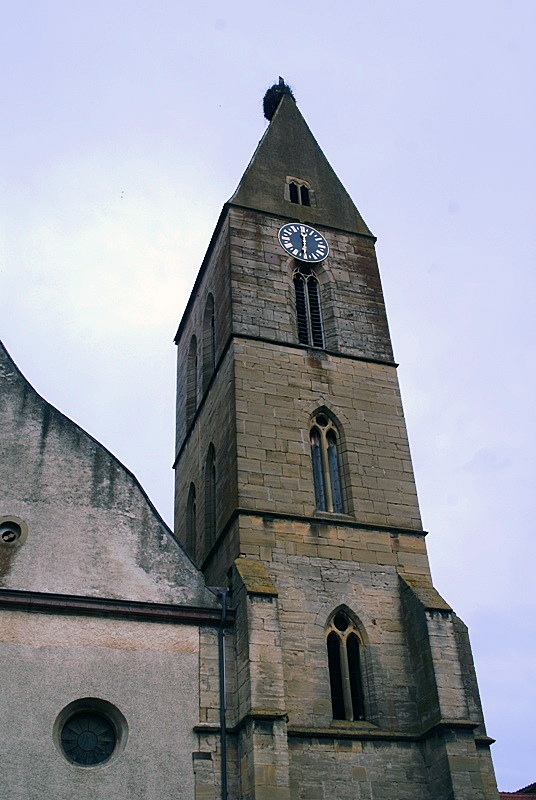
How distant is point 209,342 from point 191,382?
1.85 m

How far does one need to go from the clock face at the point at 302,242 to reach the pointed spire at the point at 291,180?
38 cm

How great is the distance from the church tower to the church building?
46mm

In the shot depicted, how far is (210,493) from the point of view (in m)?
21.4

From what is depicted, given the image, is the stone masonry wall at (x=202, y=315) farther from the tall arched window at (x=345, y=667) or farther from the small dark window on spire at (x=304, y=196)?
the tall arched window at (x=345, y=667)

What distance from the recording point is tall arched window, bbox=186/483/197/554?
74.0 ft

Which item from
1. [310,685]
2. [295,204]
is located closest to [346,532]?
[310,685]

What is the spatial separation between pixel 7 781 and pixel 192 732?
9.76 feet

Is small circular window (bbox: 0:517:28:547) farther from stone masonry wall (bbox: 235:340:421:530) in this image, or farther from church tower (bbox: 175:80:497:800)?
stone masonry wall (bbox: 235:340:421:530)

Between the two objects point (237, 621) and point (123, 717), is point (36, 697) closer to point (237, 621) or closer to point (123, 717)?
point (123, 717)

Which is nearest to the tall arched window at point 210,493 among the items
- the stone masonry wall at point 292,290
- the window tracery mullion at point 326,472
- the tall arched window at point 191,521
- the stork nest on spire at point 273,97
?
the tall arched window at point 191,521

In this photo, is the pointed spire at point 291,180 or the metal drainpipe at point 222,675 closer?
the metal drainpipe at point 222,675

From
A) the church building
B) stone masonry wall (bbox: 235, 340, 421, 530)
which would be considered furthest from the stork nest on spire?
stone masonry wall (bbox: 235, 340, 421, 530)

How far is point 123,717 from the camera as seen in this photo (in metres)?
14.5

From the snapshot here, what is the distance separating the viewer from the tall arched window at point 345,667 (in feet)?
53.9
